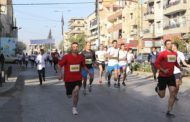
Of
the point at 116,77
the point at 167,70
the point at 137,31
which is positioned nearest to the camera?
the point at 167,70

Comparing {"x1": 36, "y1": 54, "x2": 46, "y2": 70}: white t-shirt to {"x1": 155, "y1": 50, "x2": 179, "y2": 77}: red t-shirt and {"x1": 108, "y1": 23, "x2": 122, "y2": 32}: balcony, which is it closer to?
{"x1": 155, "y1": 50, "x2": 179, "y2": 77}: red t-shirt

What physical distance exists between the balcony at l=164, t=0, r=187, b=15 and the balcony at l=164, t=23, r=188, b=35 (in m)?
1.76

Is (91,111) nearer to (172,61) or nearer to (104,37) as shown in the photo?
(172,61)

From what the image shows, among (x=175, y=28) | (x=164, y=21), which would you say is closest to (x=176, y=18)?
(x=175, y=28)

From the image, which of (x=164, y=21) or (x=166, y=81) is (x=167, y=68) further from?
(x=164, y=21)

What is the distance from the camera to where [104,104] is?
14047 millimetres

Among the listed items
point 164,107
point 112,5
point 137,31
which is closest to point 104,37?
point 112,5

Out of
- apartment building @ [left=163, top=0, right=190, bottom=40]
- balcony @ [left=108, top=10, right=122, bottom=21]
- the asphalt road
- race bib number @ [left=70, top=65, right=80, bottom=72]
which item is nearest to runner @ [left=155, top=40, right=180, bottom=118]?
the asphalt road

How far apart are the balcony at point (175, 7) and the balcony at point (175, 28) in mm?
1757

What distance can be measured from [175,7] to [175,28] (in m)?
2.61

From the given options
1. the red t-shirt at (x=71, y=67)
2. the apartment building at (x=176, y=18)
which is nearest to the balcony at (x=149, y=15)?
the apartment building at (x=176, y=18)

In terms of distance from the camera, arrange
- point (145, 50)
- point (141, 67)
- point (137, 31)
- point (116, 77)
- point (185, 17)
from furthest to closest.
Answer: point (137, 31) < point (145, 50) < point (185, 17) < point (141, 67) < point (116, 77)

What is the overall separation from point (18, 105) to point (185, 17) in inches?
1930

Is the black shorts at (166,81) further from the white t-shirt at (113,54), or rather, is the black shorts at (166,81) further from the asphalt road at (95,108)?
the white t-shirt at (113,54)
